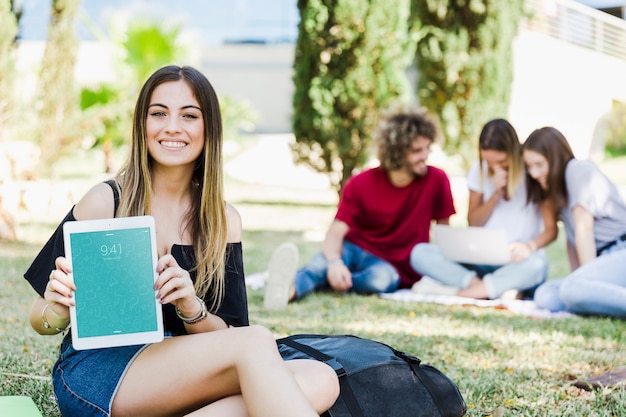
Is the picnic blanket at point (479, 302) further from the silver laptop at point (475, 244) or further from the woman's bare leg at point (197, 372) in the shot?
the woman's bare leg at point (197, 372)

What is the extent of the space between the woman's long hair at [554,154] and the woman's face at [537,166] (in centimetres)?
2

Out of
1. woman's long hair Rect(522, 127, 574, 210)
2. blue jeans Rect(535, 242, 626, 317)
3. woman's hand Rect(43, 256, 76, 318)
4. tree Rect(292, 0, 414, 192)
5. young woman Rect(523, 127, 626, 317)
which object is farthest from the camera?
tree Rect(292, 0, 414, 192)

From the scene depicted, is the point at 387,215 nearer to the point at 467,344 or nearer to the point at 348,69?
the point at 467,344

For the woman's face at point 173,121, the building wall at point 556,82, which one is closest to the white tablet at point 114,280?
the woman's face at point 173,121

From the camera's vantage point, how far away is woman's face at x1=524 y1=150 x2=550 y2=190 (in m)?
4.89

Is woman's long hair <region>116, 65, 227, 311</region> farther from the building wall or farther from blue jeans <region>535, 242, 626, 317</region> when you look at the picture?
the building wall

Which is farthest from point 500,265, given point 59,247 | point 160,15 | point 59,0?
point 160,15

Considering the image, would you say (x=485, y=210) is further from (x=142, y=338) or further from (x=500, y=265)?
(x=142, y=338)

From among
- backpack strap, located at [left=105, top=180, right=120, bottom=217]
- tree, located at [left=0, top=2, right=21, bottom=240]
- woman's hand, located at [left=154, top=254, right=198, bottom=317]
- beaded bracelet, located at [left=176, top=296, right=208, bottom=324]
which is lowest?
beaded bracelet, located at [left=176, top=296, right=208, bottom=324]

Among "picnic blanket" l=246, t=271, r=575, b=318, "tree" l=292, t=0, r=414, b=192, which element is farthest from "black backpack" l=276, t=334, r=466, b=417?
"tree" l=292, t=0, r=414, b=192

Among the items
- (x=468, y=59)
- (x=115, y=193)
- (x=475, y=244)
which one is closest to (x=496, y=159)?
(x=475, y=244)

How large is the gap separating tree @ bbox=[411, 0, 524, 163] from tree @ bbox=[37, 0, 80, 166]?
4.13 m

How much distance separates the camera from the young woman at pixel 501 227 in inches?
202

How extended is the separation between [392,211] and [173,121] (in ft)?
10.4
